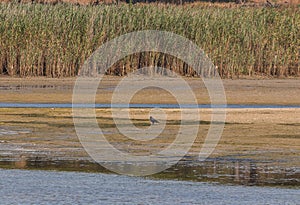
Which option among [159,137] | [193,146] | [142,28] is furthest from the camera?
[142,28]

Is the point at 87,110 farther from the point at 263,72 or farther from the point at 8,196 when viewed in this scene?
the point at 263,72

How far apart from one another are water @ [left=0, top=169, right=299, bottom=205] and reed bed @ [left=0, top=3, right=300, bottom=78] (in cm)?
1678

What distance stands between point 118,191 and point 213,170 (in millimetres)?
1745

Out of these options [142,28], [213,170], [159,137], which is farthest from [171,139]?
[142,28]

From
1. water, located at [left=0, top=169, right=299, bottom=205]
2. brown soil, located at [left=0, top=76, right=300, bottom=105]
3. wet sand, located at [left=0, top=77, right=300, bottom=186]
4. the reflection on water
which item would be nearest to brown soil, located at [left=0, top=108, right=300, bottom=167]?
wet sand, located at [left=0, top=77, right=300, bottom=186]

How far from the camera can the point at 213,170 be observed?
11.4 metres

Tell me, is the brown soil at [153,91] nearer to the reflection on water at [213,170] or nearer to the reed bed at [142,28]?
the reed bed at [142,28]

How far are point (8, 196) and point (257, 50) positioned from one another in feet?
66.7

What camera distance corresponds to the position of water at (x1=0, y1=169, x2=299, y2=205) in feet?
31.3

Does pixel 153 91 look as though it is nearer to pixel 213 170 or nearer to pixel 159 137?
pixel 159 137

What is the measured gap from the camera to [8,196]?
9.74 m

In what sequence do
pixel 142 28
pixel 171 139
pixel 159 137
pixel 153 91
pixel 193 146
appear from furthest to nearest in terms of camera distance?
pixel 142 28
pixel 153 91
pixel 159 137
pixel 171 139
pixel 193 146

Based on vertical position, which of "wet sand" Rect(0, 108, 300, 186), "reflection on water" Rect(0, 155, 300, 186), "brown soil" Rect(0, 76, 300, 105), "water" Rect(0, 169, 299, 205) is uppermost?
"brown soil" Rect(0, 76, 300, 105)

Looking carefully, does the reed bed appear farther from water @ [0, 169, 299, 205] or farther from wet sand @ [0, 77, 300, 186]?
water @ [0, 169, 299, 205]
